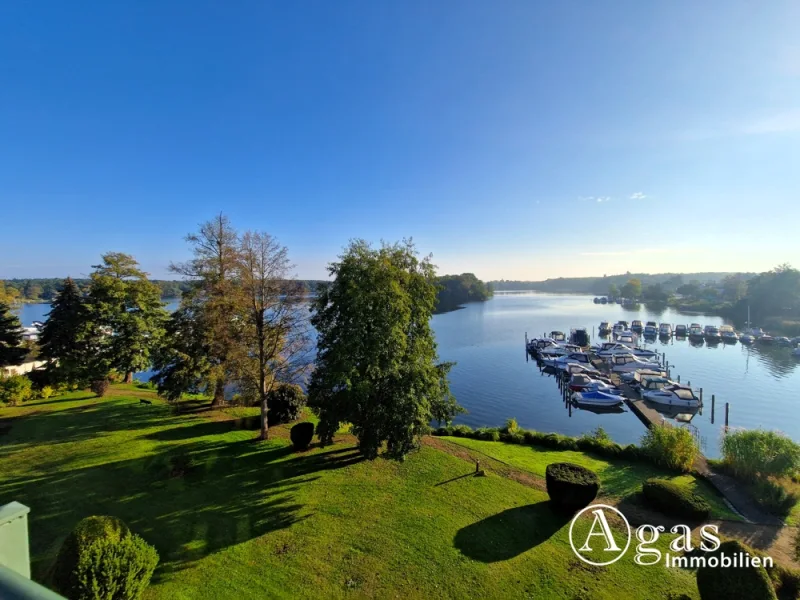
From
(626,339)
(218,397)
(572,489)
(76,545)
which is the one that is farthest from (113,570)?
(626,339)

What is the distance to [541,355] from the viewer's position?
50.0 meters

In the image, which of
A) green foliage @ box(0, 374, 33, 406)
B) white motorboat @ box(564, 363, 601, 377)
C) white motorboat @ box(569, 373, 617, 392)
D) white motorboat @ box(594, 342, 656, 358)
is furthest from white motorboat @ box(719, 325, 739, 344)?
green foliage @ box(0, 374, 33, 406)

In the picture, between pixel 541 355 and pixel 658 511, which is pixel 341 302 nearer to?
pixel 658 511

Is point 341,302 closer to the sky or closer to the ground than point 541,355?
closer to the sky

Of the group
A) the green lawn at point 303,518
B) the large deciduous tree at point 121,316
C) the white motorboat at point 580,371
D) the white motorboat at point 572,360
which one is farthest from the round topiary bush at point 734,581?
the white motorboat at point 572,360

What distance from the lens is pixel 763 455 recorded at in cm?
1548

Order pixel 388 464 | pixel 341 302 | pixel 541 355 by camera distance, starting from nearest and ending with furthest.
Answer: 1. pixel 341 302
2. pixel 388 464
3. pixel 541 355

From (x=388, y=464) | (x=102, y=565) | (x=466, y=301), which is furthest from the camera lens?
(x=466, y=301)

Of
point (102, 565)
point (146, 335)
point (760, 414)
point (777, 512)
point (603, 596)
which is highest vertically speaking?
point (146, 335)

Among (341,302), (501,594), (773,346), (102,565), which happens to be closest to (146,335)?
(341,302)

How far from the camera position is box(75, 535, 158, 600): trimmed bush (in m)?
6.16

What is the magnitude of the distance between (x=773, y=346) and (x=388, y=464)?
7361 cm

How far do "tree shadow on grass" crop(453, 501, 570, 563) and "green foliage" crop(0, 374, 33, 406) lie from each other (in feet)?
82.4

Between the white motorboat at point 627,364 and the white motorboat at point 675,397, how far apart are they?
956cm
